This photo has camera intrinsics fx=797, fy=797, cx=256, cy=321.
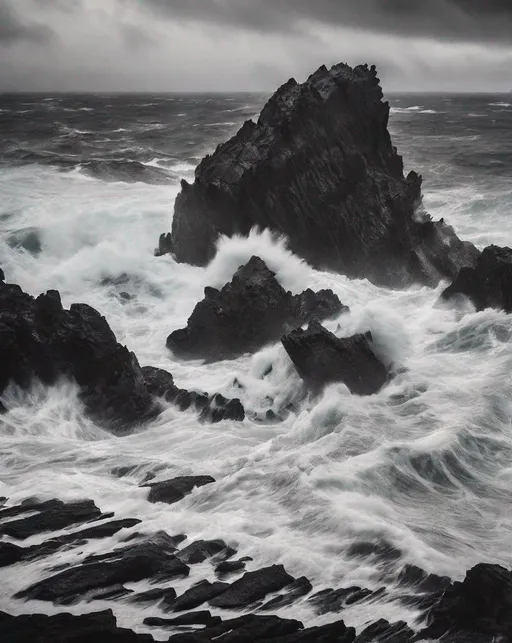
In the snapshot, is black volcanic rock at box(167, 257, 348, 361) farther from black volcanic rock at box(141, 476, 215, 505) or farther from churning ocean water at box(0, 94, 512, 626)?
black volcanic rock at box(141, 476, 215, 505)

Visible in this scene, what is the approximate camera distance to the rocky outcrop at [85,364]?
17391 millimetres

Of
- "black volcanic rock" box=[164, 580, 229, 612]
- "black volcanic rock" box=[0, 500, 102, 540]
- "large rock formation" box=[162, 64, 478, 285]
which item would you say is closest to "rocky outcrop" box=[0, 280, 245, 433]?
"black volcanic rock" box=[0, 500, 102, 540]

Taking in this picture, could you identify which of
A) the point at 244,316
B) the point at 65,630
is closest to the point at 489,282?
the point at 244,316

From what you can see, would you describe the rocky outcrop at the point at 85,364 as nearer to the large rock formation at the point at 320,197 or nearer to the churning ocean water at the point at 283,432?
the churning ocean water at the point at 283,432

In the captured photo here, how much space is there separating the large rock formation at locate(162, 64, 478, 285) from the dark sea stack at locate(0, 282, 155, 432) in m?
9.52

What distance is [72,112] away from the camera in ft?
270

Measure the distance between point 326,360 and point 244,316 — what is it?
3.80m

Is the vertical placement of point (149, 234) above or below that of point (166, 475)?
above

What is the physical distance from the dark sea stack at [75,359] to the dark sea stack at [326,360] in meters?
3.55

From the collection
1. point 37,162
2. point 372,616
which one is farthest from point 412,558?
point 37,162

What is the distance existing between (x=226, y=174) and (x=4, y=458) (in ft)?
46.9

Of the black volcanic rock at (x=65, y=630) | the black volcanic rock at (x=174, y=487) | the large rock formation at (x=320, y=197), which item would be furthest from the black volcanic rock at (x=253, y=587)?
the large rock formation at (x=320, y=197)

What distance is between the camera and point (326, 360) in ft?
59.8

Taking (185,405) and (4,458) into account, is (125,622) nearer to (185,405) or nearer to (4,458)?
(4,458)
